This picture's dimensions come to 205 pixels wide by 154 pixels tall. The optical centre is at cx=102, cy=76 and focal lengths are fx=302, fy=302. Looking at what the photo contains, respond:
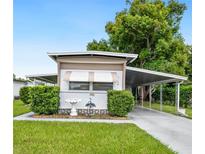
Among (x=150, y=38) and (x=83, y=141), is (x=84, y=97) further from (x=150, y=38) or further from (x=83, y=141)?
(x=150, y=38)

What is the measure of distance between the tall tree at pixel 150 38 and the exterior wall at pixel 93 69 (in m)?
12.7

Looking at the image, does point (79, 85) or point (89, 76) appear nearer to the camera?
point (89, 76)

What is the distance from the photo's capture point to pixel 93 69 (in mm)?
15281

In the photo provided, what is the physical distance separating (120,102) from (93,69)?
2482 millimetres

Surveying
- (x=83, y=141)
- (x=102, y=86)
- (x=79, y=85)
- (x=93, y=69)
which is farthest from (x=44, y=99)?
(x=83, y=141)

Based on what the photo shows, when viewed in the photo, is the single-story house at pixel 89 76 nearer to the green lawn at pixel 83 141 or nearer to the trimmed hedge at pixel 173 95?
the green lawn at pixel 83 141

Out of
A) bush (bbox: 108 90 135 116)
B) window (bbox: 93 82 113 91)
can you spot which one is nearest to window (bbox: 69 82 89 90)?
window (bbox: 93 82 113 91)

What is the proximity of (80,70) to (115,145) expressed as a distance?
27.8 feet

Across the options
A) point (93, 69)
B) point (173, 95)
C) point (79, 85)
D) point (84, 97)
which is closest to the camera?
point (84, 97)

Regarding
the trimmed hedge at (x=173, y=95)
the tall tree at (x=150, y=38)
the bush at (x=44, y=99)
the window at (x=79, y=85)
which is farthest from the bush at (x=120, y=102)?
the tall tree at (x=150, y=38)

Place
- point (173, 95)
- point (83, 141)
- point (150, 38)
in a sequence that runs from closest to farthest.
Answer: point (83, 141), point (173, 95), point (150, 38)

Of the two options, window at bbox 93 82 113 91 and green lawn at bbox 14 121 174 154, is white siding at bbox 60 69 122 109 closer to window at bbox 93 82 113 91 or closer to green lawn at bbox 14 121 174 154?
window at bbox 93 82 113 91

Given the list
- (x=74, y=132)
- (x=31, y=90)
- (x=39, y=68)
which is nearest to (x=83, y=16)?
(x=39, y=68)

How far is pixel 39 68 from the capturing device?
77.2 feet
